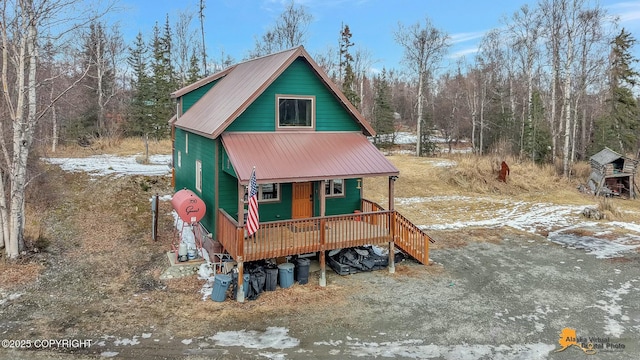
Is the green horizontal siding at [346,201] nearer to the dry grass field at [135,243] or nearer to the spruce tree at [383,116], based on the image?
the dry grass field at [135,243]

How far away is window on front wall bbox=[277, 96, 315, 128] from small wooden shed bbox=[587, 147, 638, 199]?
20.2m

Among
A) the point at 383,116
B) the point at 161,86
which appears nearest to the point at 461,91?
the point at 383,116

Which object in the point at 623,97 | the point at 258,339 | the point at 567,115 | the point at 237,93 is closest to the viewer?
the point at 258,339

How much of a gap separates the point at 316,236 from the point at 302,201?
6.55ft

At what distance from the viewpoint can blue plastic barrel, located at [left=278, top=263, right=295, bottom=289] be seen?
11.5 metres

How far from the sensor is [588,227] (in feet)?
60.4

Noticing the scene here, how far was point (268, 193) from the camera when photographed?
13.4 meters

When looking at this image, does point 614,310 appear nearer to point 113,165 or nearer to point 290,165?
point 290,165

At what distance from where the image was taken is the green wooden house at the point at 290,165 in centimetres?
1152

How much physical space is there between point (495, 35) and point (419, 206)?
1005 inches

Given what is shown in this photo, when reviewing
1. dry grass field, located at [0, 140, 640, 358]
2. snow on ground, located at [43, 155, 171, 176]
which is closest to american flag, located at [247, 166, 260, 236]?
dry grass field, located at [0, 140, 640, 358]

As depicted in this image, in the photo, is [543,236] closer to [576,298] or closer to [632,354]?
[576,298]

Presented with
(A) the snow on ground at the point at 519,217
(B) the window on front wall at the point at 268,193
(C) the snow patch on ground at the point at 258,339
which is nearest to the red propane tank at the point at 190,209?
(B) the window on front wall at the point at 268,193

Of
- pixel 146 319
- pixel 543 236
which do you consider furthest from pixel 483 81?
pixel 146 319
